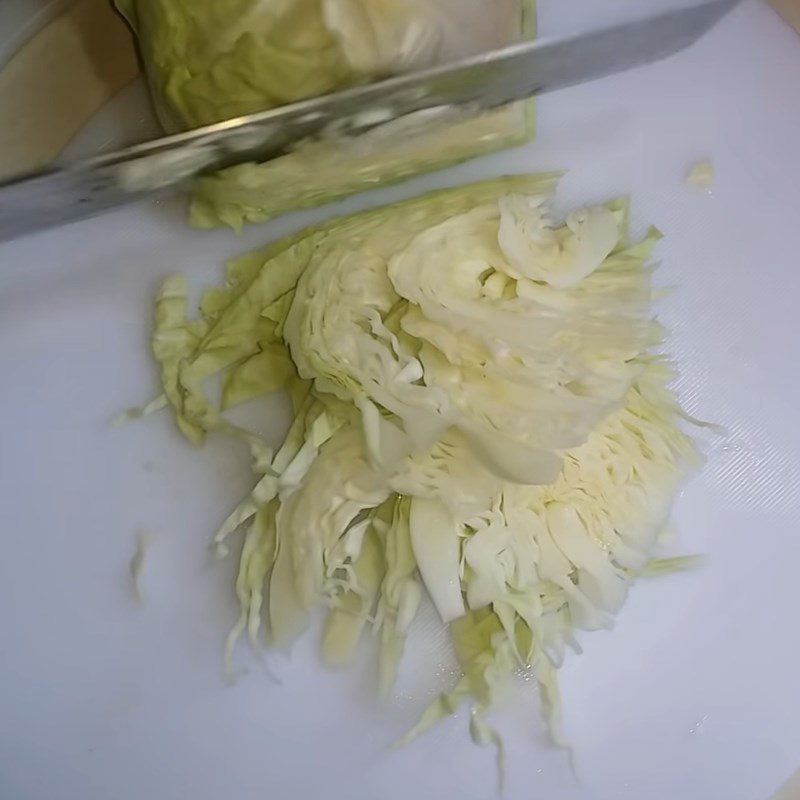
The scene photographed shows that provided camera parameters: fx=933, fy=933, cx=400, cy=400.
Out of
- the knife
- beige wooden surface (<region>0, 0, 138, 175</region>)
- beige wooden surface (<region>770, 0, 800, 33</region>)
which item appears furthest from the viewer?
beige wooden surface (<region>770, 0, 800, 33</region>)

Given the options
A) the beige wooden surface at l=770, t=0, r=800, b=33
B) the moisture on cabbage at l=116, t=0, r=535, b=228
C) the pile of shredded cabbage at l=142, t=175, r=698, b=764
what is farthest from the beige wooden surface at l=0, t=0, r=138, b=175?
the beige wooden surface at l=770, t=0, r=800, b=33

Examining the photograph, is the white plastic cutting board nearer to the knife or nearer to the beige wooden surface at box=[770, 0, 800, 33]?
the knife

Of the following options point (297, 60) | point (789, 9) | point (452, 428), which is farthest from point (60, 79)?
point (789, 9)

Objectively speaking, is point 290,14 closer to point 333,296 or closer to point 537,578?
point 333,296

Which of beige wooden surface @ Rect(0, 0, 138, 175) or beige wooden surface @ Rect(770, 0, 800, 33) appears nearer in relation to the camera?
beige wooden surface @ Rect(0, 0, 138, 175)

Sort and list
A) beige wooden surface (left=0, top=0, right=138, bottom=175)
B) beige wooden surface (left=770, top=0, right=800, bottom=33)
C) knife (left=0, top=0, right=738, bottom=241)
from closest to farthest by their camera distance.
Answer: knife (left=0, top=0, right=738, bottom=241) → beige wooden surface (left=0, top=0, right=138, bottom=175) → beige wooden surface (left=770, top=0, right=800, bottom=33)

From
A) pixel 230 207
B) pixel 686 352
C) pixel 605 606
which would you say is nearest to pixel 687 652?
pixel 605 606
